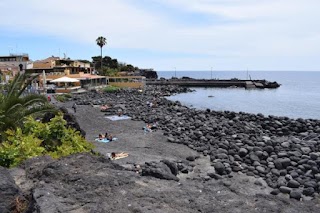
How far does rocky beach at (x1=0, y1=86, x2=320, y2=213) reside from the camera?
5.30 metres

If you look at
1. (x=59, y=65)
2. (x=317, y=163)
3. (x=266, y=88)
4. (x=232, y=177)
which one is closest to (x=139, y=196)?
Answer: (x=232, y=177)

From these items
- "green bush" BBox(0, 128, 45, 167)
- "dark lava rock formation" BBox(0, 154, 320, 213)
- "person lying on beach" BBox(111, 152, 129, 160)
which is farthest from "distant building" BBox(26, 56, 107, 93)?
"dark lava rock formation" BBox(0, 154, 320, 213)

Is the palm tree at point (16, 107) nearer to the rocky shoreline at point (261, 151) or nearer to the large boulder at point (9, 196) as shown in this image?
the large boulder at point (9, 196)

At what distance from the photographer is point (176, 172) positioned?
37.1 ft

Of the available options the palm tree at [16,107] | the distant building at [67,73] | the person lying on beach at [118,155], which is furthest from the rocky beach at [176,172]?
the distant building at [67,73]

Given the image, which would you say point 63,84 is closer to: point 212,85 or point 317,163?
point 317,163

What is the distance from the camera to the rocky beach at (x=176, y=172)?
530 cm

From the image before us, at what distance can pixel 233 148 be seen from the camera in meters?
17.3

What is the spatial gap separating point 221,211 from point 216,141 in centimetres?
1374

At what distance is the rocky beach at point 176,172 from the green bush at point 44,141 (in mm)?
756

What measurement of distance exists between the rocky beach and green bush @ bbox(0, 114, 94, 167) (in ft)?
2.48

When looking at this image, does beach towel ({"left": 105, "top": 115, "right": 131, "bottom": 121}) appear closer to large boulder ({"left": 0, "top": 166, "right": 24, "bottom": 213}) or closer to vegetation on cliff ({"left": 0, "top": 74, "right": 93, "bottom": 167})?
vegetation on cliff ({"left": 0, "top": 74, "right": 93, "bottom": 167})

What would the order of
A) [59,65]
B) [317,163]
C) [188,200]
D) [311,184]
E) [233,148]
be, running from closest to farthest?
[188,200]
[311,184]
[317,163]
[233,148]
[59,65]

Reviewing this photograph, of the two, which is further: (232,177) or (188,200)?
(232,177)
